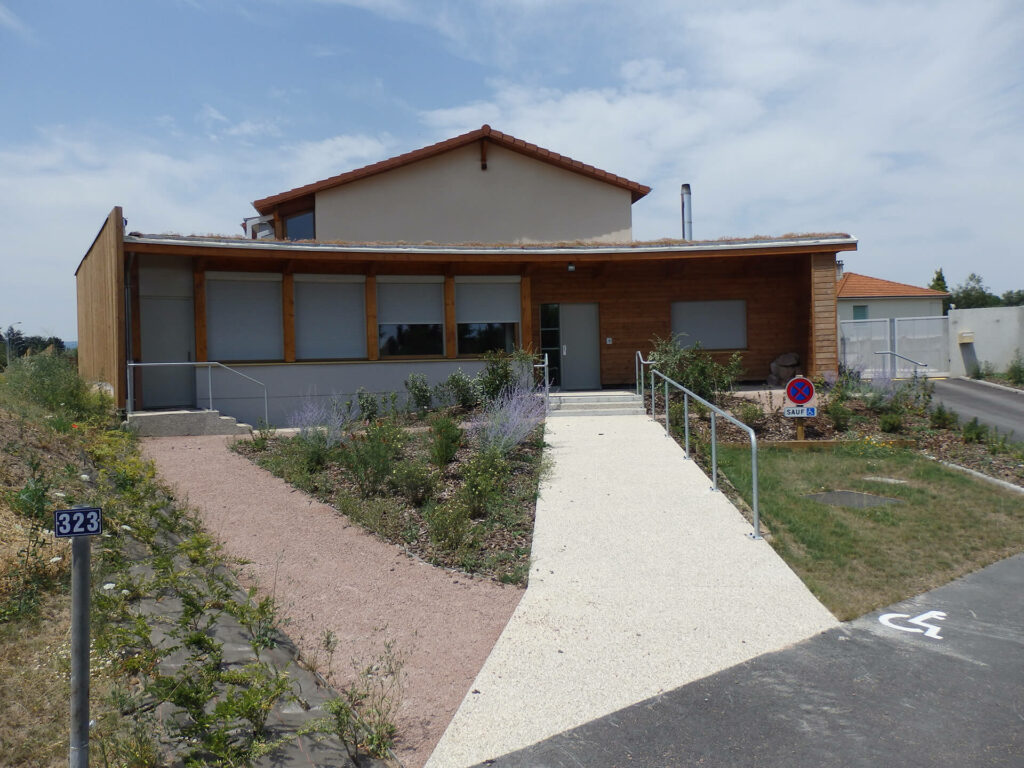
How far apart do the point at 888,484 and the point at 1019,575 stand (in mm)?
3080

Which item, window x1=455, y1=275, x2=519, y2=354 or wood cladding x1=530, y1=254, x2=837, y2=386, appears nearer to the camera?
window x1=455, y1=275, x2=519, y2=354

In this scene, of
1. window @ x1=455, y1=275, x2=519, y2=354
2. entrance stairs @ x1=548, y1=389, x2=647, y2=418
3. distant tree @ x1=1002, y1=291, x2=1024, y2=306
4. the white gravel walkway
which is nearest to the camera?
the white gravel walkway

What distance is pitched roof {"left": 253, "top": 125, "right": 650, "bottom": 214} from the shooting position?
19516 millimetres

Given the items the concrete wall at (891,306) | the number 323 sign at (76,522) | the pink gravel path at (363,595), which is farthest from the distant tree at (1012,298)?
the number 323 sign at (76,522)

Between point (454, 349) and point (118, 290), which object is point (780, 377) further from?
point (118, 290)

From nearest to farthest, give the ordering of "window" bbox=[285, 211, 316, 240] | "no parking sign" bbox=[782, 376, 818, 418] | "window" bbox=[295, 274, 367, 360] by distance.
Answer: "no parking sign" bbox=[782, 376, 818, 418] < "window" bbox=[295, 274, 367, 360] < "window" bbox=[285, 211, 316, 240]

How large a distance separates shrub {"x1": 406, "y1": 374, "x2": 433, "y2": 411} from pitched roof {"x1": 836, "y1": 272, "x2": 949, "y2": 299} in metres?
25.1

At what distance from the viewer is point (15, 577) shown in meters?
4.54

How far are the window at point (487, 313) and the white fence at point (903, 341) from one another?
10.3 m

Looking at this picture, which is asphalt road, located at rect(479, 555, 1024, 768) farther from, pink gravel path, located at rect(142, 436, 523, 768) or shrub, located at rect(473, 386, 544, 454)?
shrub, located at rect(473, 386, 544, 454)

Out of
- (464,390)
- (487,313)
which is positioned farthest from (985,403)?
(464,390)

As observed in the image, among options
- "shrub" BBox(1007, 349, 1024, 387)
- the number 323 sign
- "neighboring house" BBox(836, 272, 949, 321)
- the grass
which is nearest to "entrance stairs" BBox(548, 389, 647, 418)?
the grass

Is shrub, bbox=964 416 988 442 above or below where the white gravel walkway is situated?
above

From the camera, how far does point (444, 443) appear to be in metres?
9.69
